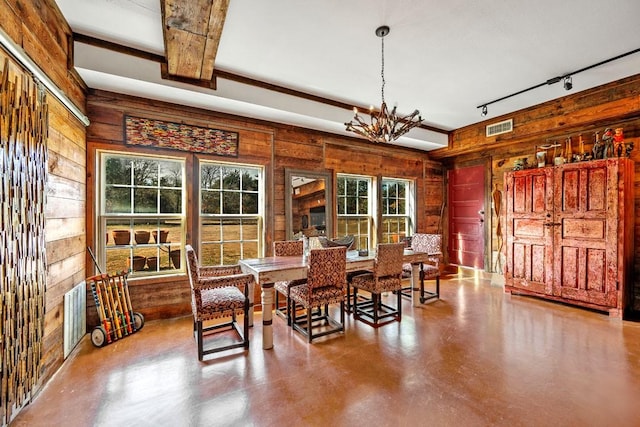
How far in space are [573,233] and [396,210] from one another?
2.65 meters

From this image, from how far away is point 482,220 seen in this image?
5441mm

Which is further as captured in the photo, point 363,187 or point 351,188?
point 363,187

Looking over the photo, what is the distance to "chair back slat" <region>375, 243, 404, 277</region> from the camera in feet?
10.6

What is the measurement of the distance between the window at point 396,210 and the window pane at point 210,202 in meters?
3.06

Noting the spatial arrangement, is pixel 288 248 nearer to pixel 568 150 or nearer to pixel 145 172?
pixel 145 172

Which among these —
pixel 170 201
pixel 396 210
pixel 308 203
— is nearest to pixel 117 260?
pixel 170 201

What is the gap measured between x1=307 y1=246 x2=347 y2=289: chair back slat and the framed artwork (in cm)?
198

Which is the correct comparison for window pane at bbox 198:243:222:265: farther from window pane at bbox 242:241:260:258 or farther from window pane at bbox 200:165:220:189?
window pane at bbox 200:165:220:189

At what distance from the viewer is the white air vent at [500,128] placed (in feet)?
14.9

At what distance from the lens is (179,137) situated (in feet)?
11.5

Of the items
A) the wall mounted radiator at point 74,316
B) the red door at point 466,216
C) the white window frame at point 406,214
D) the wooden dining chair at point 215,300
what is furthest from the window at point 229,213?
the red door at point 466,216

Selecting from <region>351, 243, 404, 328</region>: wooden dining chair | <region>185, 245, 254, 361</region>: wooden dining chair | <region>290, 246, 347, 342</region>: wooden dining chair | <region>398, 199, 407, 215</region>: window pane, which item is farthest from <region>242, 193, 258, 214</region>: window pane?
<region>398, 199, 407, 215</region>: window pane

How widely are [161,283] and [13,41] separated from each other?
2570 millimetres

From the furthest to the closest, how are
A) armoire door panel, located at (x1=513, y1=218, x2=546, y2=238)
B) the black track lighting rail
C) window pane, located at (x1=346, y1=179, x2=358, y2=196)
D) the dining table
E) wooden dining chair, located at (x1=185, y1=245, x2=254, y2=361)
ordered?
window pane, located at (x1=346, y1=179, x2=358, y2=196) < armoire door panel, located at (x1=513, y1=218, x2=546, y2=238) < the black track lighting rail < the dining table < wooden dining chair, located at (x1=185, y1=245, x2=254, y2=361)
